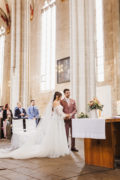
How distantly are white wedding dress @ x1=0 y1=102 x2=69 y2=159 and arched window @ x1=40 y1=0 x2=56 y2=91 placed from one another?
379 inches

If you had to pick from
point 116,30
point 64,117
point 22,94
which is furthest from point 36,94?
point 64,117

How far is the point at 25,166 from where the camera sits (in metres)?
4.00

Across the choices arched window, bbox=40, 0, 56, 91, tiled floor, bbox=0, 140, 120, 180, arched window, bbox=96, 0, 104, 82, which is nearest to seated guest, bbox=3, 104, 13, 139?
arched window, bbox=96, 0, 104, 82

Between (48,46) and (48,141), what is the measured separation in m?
11.3

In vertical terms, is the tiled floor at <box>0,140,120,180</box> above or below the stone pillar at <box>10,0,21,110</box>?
below

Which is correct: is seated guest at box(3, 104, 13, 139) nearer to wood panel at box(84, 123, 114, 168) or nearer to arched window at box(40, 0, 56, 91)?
arched window at box(40, 0, 56, 91)

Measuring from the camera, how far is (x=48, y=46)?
15.9m

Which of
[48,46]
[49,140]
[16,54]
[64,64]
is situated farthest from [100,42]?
[49,140]

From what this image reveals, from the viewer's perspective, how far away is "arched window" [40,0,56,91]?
15602mm

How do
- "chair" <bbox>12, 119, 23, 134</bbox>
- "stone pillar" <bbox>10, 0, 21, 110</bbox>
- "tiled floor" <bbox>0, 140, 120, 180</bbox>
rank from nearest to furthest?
"tiled floor" <bbox>0, 140, 120, 180</bbox> < "chair" <bbox>12, 119, 23, 134</bbox> < "stone pillar" <bbox>10, 0, 21, 110</bbox>

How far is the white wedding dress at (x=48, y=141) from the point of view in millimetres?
5086

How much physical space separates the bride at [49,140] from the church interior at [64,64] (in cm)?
38

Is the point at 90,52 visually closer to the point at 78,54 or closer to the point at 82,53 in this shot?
the point at 82,53

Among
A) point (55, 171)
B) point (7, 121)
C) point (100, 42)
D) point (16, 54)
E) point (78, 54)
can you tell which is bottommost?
point (55, 171)
